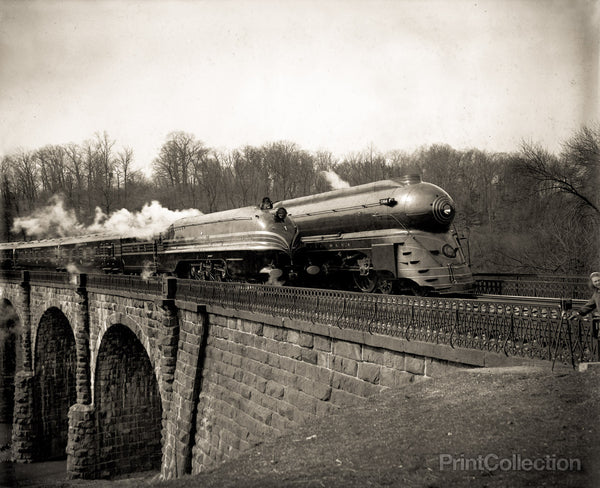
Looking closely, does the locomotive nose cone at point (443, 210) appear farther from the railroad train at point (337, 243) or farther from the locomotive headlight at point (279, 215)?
the locomotive headlight at point (279, 215)

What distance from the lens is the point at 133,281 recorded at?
1798 cm

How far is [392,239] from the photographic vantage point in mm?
13648

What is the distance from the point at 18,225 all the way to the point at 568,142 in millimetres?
41380

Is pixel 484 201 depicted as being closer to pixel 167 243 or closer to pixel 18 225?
pixel 167 243

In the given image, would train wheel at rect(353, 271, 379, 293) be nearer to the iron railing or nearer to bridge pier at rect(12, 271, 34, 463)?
the iron railing

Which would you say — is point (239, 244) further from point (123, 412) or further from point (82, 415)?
point (82, 415)

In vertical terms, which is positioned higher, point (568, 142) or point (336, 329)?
point (568, 142)

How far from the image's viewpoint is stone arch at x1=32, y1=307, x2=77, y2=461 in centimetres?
2622

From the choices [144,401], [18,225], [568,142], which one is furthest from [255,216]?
[18,225]

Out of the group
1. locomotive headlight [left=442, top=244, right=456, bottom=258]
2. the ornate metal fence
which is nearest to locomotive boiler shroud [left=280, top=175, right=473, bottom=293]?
locomotive headlight [left=442, top=244, right=456, bottom=258]

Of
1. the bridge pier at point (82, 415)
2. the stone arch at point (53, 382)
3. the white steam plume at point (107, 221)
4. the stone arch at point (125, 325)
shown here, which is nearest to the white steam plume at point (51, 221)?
the white steam plume at point (107, 221)

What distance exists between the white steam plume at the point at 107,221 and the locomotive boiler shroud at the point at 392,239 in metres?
6.09

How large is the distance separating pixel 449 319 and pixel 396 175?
3237 cm

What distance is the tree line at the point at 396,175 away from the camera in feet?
69.7
